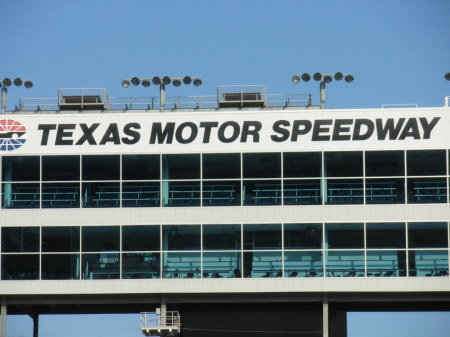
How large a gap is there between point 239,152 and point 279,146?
228 cm

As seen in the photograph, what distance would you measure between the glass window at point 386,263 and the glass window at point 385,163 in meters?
4.41

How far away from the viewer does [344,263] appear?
85.9 meters

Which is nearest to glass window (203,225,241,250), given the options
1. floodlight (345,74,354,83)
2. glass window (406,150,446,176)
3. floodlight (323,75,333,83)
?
glass window (406,150,446,176)

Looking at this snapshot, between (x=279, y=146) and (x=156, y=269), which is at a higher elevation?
(x=279, y=146)

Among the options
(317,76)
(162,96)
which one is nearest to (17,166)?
(162,96)

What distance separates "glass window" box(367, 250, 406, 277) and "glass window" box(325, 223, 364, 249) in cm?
98

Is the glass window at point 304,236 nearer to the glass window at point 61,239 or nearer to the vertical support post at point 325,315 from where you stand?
the vertical support post at point 325,315

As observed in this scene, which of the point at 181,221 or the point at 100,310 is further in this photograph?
the point at 100,310

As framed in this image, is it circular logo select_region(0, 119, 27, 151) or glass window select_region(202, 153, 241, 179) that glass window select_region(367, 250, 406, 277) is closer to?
glass window select_region(202, 153, 241, 179)

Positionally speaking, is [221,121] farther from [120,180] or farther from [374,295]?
[374,295]

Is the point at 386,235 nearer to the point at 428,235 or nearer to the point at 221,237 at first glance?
the point at 428,235

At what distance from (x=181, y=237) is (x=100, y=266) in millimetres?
4846

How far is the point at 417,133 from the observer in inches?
3401

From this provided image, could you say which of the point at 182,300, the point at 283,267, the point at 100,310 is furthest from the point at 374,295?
the point at 100,310
